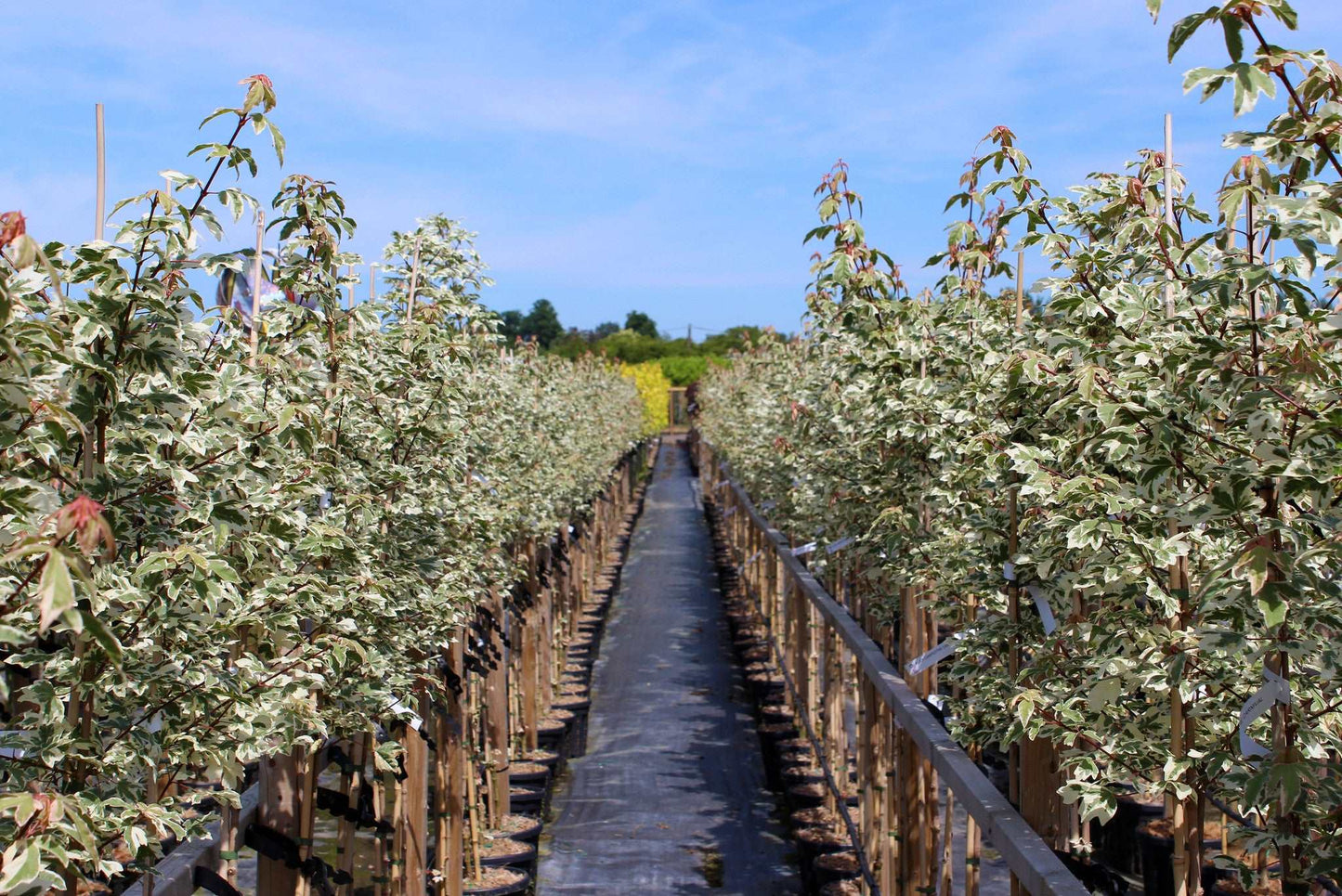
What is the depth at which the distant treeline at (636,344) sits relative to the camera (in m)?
56.8

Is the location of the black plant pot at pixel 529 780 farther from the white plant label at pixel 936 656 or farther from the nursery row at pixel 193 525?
the white plant label at pixel 936 656

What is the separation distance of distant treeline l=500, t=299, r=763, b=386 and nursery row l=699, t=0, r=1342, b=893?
35393mm

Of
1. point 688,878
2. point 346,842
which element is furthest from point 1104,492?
point 688,878

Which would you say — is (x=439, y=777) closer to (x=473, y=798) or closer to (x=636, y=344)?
(x=473, y=798)

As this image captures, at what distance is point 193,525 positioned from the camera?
2164 millimetres

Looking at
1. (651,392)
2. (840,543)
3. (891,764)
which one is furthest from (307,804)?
(651,392)

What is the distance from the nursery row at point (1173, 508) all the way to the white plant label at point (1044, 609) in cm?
1

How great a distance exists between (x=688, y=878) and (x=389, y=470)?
12.1 feet

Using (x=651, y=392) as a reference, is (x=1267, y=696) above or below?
below

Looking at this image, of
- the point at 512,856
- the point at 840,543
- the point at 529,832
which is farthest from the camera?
the point at 529,832

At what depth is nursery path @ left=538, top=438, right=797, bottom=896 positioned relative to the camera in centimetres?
640

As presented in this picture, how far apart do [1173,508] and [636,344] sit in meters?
74.4

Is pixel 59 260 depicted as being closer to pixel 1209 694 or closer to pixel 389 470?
pixel 389 470

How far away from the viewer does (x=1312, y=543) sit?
6.30 feet
